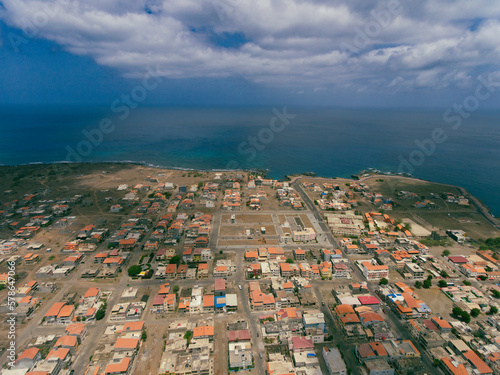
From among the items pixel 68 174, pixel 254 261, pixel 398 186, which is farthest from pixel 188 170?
pixel 398 186

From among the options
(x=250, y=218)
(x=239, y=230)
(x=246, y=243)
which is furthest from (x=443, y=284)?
(x=250, y=218)

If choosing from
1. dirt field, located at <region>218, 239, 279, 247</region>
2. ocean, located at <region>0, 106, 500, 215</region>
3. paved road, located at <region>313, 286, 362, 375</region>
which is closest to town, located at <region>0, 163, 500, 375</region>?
paved road, located at <region>313, 286, 362, 375</region>

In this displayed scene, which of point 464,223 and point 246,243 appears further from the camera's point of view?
point 464,223

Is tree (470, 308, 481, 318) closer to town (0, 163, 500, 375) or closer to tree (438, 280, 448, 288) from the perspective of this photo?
town (0, 163, 500, 375)

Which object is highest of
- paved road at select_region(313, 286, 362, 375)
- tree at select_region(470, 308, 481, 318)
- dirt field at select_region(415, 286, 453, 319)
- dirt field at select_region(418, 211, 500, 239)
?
dirt field at select_region(418, 211, 500, 239)

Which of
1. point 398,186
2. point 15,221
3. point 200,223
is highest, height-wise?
point 398,186

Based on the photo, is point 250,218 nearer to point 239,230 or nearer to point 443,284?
point 239,230

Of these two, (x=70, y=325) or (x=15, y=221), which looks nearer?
(x=70, y=325)

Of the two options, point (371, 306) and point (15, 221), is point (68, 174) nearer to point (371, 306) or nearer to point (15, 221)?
point (15, 221)
